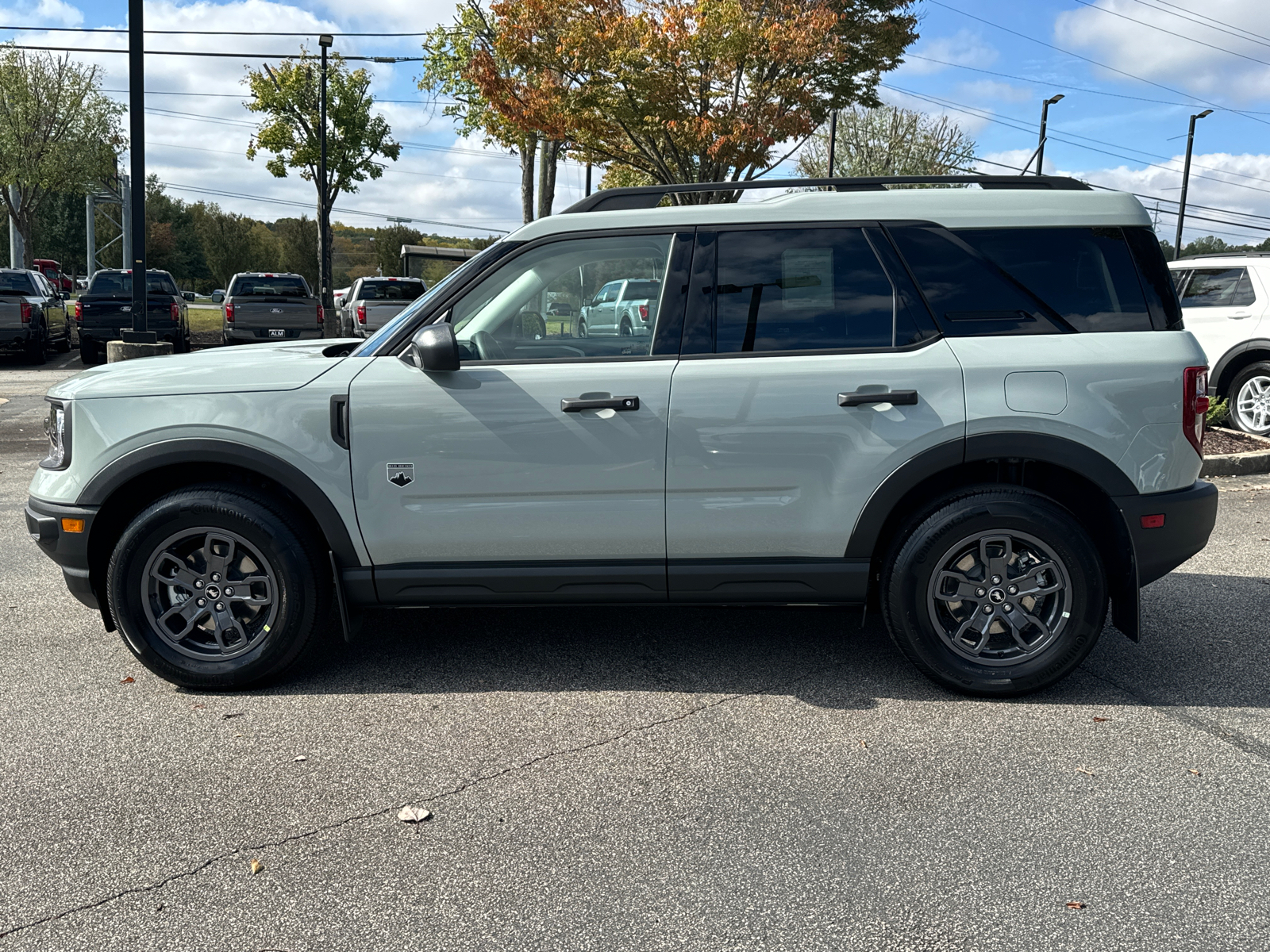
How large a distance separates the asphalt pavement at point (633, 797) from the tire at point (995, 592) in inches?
6.4

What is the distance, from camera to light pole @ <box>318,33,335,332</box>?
31734 millimetres

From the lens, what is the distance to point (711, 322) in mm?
4270

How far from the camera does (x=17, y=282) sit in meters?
20.0

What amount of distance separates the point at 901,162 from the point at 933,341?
43.9 m

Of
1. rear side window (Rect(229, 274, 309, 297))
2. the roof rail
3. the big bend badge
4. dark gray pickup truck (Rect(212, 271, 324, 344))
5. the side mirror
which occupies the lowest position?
the big bend badge

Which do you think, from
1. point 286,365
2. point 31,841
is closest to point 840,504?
point 286,365

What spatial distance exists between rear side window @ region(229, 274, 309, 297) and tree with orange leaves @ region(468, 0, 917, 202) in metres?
5.87

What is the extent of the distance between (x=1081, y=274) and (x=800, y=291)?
3.62 feet

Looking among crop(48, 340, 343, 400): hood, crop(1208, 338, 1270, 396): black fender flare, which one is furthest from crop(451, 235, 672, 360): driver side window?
crop(1208, 338, 1270, 396): black fender flare

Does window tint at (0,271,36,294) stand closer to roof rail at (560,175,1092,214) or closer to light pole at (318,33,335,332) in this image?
light pole at (318,33,335,332)

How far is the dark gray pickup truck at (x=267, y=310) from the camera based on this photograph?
73.6 ft

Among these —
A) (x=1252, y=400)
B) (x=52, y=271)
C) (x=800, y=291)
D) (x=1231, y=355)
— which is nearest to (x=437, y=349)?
(x=800, y=291)

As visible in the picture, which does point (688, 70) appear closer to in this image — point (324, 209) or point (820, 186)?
point (820, 186)

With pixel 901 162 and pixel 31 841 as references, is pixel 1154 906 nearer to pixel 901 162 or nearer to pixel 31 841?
pixel 31 841
